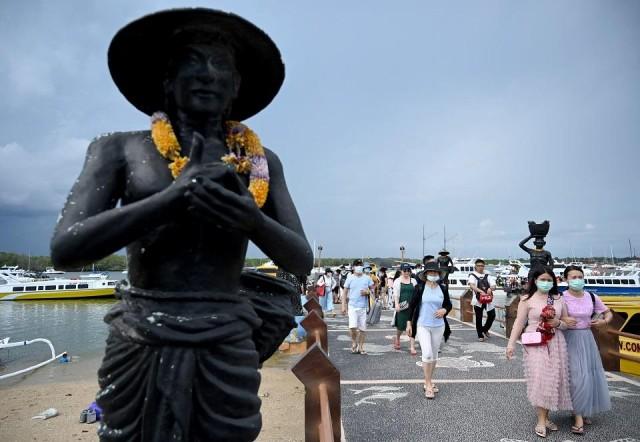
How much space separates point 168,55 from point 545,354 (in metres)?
4.99

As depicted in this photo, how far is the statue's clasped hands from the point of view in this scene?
4.04 feet

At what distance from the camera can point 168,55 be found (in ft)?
5.24

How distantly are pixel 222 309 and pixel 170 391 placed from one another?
0.94 feet

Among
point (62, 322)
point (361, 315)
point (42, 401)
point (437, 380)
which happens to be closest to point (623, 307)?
point (437, 380)

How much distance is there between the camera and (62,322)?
73.0ft

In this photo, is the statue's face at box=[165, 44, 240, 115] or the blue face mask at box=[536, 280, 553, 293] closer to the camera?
the statue's face at box=[165, 44, 240, 115]

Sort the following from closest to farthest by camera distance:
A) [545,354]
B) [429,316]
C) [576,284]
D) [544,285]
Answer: [545,354] < [544,285] < [576,284] < [429,316]

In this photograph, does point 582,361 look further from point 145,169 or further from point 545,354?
point 145,169

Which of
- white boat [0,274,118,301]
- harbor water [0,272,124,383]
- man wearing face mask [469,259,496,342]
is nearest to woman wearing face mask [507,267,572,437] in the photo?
man wearing face mask [469,259,496,342]

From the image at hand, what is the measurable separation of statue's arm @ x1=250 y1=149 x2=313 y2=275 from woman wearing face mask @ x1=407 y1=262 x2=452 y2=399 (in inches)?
203

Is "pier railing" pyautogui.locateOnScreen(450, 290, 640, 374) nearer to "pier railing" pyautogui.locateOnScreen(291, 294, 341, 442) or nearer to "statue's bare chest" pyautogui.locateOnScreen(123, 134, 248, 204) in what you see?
"pier railing" pyautogui.locateOnScreen(291, 294, 341, 442)

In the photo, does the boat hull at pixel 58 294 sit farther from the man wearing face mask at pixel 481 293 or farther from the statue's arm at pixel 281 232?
the statue's arm at pixel 281 232

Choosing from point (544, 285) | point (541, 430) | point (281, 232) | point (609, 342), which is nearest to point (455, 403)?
point (541, 430)

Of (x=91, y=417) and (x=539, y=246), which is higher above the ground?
(x=539, y=246)
